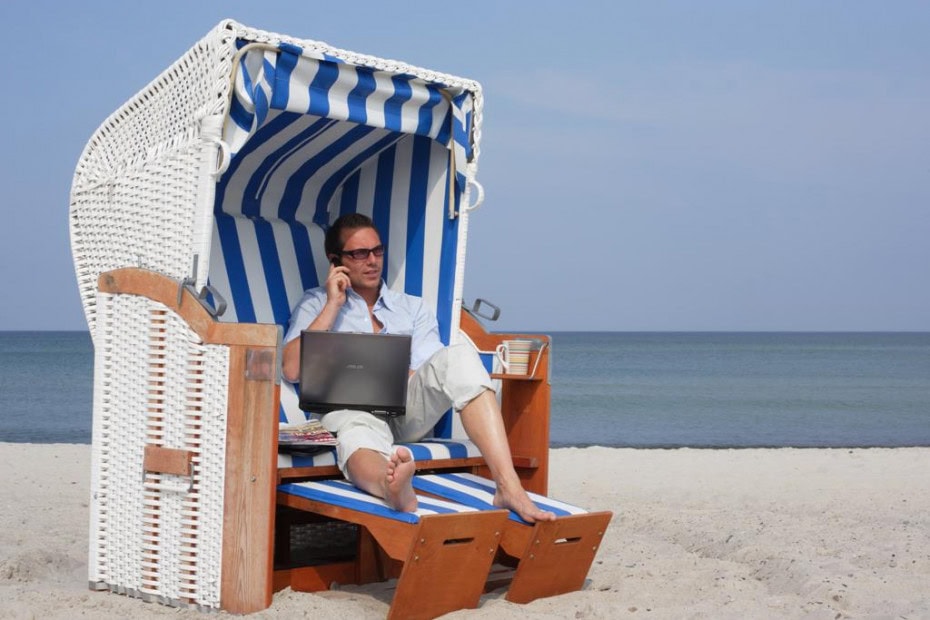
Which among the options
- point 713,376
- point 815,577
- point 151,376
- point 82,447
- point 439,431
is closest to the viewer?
point 151,376

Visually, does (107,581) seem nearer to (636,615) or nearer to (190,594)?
(190,594)

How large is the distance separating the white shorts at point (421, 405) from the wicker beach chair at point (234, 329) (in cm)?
14

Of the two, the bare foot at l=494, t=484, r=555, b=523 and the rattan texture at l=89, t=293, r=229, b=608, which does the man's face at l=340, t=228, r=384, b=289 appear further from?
the bare foot at l=494, t=484, r=555, b=523

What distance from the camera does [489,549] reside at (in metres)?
3.73

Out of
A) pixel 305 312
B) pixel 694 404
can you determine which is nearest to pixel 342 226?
pixel 305 312

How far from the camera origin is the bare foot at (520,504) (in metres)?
3.82

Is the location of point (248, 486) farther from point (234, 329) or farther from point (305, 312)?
point (305, 312)

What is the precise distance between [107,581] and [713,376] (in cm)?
3424

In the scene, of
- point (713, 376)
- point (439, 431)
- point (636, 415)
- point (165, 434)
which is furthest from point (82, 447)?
point (713, 376)

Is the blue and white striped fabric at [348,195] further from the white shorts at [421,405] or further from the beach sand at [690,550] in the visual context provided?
the beach sand at [690,550]

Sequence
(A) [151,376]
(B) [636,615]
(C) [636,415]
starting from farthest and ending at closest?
1. (C) [636,415]
2. (A) [151,376]
3. (B) [636,615]

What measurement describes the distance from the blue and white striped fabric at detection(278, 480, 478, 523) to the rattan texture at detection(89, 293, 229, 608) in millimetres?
333

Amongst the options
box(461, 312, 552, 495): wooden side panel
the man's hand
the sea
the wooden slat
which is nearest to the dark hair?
the man's hand

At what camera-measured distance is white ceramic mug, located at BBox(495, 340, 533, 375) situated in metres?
4.89
